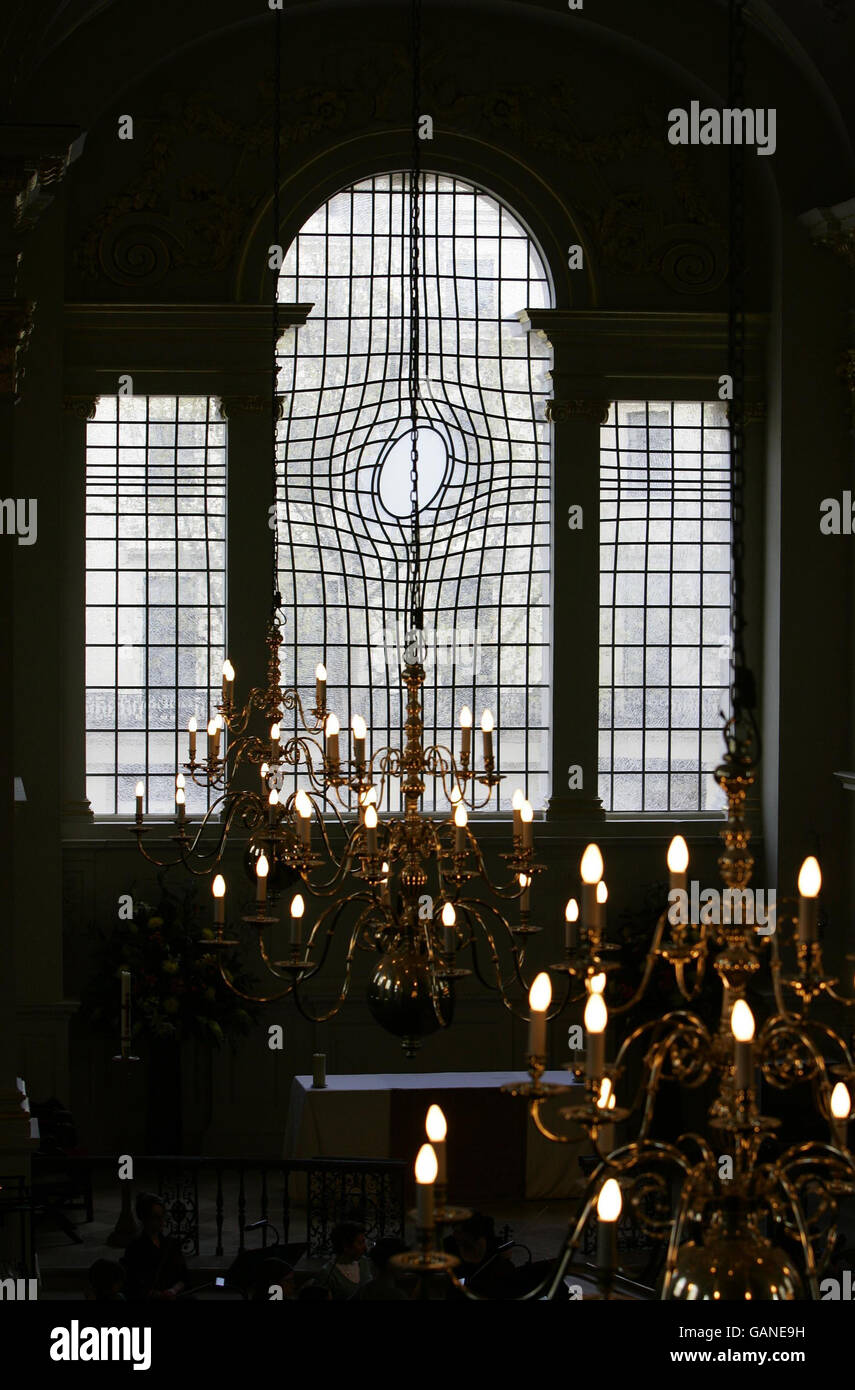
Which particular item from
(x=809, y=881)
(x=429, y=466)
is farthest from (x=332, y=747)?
(x=429, y=466)

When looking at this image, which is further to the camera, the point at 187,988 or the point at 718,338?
the point at 718,338

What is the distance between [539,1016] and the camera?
374cm

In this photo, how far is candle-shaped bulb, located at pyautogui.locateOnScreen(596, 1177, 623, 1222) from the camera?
338 cm

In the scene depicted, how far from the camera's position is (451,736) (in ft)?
41.1

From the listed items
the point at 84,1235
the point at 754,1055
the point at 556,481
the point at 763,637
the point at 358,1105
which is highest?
the point at 556,481

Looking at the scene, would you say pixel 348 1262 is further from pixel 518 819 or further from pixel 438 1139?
pixel 438 1139

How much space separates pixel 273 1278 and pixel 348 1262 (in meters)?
0.47

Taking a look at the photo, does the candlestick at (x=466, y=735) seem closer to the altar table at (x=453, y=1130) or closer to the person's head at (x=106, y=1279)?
the person's head at (x=106, y=1279)

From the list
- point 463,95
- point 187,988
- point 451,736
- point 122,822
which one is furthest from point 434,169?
point 187,988

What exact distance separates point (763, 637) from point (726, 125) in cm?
360

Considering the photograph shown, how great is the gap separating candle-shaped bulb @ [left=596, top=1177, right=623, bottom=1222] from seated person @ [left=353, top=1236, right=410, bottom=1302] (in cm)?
335

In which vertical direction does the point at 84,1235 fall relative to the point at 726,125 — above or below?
below

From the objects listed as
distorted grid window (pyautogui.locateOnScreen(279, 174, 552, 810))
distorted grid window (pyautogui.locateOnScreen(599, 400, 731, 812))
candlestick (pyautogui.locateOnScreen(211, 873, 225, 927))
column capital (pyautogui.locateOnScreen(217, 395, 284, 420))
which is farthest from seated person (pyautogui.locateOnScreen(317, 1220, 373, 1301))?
column capital (pyautogui.locateOnScreen(217, 395, 284, 420))
